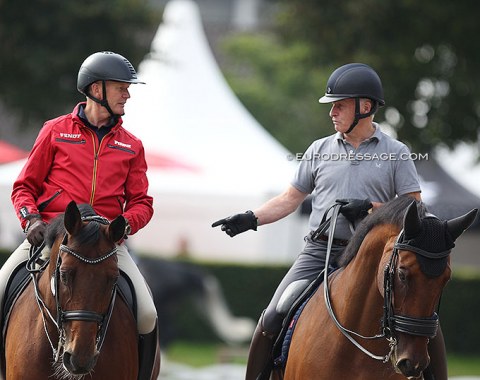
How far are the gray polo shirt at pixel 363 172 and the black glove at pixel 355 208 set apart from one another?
0.54ft

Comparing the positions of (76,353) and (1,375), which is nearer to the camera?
(76,353)

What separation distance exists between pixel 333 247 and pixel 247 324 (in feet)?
31.2

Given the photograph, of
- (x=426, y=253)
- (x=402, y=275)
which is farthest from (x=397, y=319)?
(x=426, y=253)

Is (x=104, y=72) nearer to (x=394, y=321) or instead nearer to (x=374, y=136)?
(x=374, y=136)

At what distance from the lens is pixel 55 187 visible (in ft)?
25.3

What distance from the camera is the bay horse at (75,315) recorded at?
6.87 meters

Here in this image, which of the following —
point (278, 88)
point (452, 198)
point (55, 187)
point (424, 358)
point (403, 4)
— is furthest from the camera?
point (278, 88)

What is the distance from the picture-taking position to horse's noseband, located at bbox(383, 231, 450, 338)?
645cm

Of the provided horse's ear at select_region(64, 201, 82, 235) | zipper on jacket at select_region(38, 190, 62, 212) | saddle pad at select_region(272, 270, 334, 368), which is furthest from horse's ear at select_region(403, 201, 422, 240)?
zipper on jacket at select_region(38, 190, 62, 212)

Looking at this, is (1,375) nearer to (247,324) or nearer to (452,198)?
(247,324)

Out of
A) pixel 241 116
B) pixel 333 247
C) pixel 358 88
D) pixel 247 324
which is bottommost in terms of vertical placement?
pixel 247 324

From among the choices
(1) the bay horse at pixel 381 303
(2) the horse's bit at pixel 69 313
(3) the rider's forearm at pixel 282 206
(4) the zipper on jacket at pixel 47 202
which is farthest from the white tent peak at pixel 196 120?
(2) the horse's bit at pixel 69 313

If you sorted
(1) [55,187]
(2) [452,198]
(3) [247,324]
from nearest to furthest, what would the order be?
(1) [55,187]
(3) [247,324]
(2) [452,198]

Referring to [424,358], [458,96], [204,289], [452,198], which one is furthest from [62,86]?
[424,358]
